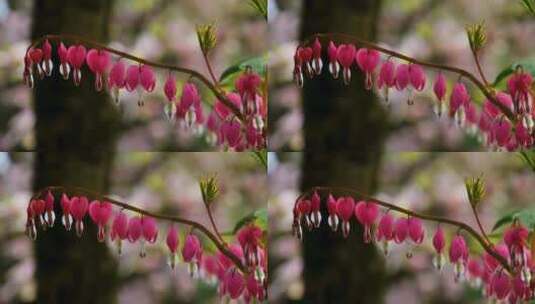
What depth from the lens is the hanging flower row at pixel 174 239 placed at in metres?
2.35

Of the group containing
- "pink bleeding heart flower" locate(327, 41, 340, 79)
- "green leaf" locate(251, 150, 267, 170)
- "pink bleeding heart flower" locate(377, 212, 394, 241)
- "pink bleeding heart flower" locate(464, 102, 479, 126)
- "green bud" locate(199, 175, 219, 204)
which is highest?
"pink bleeding heart flower" locate(327, 41, 340, 79)

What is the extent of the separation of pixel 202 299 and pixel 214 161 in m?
0.38

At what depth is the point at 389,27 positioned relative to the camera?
2.41 m

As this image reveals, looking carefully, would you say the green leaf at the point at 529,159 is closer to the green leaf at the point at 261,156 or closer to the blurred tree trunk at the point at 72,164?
the green leaf at the point at 261,156

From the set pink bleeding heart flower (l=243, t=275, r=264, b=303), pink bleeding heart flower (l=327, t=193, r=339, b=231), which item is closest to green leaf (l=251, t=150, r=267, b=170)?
pink bleeding heart flower (l=327, t=193, r=339, b=231)

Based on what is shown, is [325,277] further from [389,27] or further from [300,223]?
[389,27]

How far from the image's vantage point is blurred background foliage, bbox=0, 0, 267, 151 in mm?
2363

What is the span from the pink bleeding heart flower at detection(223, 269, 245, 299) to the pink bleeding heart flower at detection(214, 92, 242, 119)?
1.43ft

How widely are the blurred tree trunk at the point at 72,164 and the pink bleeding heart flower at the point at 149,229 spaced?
115 mm

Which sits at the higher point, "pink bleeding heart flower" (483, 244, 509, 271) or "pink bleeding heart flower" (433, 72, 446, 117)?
"pink bleeding heart flower" (433, 72, 446, 117)

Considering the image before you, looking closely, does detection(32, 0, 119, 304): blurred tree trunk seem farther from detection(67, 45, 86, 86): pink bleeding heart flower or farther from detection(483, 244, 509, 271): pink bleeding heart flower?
detection(483, 244, 509, 271): pink bleeding heart flower

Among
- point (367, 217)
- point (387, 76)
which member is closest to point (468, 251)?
point (367, 217)

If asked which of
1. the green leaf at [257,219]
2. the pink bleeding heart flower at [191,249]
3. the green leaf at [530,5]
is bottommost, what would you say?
the pink bleeding heart flower at [191,249]

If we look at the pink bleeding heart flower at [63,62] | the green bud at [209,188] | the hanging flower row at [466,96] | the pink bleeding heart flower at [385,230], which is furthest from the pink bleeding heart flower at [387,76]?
the pink bleeding heart flower at [63,62]
